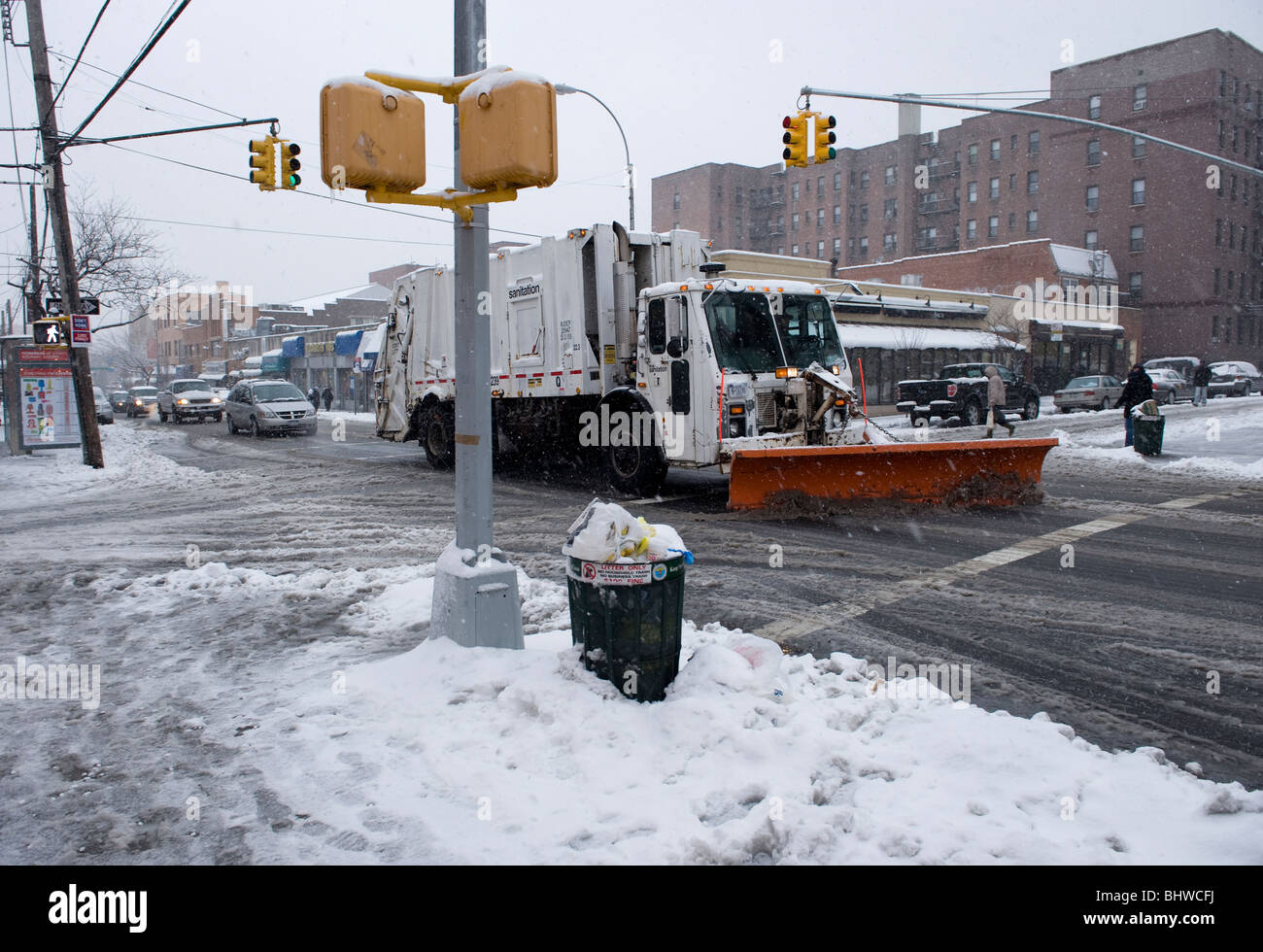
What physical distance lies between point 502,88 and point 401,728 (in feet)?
10.2

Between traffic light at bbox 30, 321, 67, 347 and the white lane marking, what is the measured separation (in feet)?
62.1

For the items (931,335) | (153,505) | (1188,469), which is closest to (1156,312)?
(931,335)

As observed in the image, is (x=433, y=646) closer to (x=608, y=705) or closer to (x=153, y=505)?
(x=608, y=705)

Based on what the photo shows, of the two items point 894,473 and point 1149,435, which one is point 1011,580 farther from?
point 1149,435

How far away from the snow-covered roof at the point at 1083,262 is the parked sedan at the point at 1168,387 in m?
15.0

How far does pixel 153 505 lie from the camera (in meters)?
12.8

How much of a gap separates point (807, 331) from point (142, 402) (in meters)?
41.9

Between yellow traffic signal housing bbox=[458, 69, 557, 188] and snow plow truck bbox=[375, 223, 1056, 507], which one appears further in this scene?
snow plow truck bbox=[375, 223, 1056, 507]

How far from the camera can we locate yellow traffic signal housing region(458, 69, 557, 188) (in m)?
4.18

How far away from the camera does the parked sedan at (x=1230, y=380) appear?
137ft

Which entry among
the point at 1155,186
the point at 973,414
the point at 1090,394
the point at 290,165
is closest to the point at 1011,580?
the point at 290,165

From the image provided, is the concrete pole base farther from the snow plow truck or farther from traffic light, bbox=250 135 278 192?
traffic light, bbox=250 135 278 192

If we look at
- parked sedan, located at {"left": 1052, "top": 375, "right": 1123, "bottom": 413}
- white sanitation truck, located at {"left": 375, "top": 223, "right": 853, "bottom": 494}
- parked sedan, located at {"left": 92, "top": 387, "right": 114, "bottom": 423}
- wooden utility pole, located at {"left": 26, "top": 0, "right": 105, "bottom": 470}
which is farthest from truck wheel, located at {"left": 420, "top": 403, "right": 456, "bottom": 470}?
parked sedan, located at {"left": 1052, "top": 375, "right": 1123, "bottom": 413}

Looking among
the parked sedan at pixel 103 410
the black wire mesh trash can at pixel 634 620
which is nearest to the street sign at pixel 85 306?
the parked sedan at pixel 103 410
